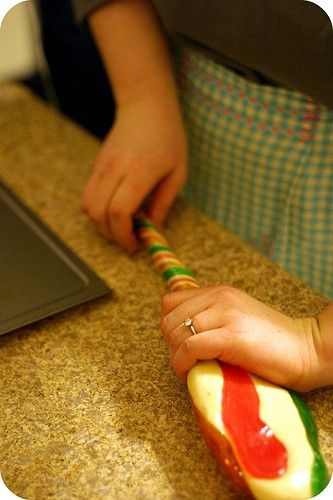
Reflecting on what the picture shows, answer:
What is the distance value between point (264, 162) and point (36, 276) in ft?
1.19

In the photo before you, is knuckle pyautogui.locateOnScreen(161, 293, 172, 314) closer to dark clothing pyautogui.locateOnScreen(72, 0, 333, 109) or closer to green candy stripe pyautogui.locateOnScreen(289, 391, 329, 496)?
green candy stripe pyautogui.locateOnScreen(289, 391, 329, 496)

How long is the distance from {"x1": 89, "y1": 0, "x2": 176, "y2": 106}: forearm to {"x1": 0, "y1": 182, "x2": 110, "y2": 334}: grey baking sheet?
0.23 meters

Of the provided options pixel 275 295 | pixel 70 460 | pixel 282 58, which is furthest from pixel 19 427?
pixel 282 58

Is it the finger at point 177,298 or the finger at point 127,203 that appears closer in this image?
the finger at point 177,298

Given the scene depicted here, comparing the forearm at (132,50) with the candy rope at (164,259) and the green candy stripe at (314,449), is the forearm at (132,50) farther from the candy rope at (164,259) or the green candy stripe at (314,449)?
the green candy stripe at (314,449)

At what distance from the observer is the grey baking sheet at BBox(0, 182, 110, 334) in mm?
627

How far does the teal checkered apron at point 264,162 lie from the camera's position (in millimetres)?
769

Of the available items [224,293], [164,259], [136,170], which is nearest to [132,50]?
[136,170]

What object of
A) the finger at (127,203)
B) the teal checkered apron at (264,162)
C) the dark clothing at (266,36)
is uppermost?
the dark clothing at (266,36)

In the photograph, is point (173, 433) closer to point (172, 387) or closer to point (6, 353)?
point (172, 387)

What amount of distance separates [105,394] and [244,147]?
439 mm

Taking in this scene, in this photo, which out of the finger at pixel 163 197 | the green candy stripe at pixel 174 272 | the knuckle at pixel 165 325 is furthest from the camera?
the finger at pixel 163 197

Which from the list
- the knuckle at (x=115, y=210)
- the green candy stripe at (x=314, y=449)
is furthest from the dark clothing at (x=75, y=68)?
the green candy stripe at (x=314, y=449)

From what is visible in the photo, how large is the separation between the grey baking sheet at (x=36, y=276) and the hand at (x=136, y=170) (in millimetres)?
71
